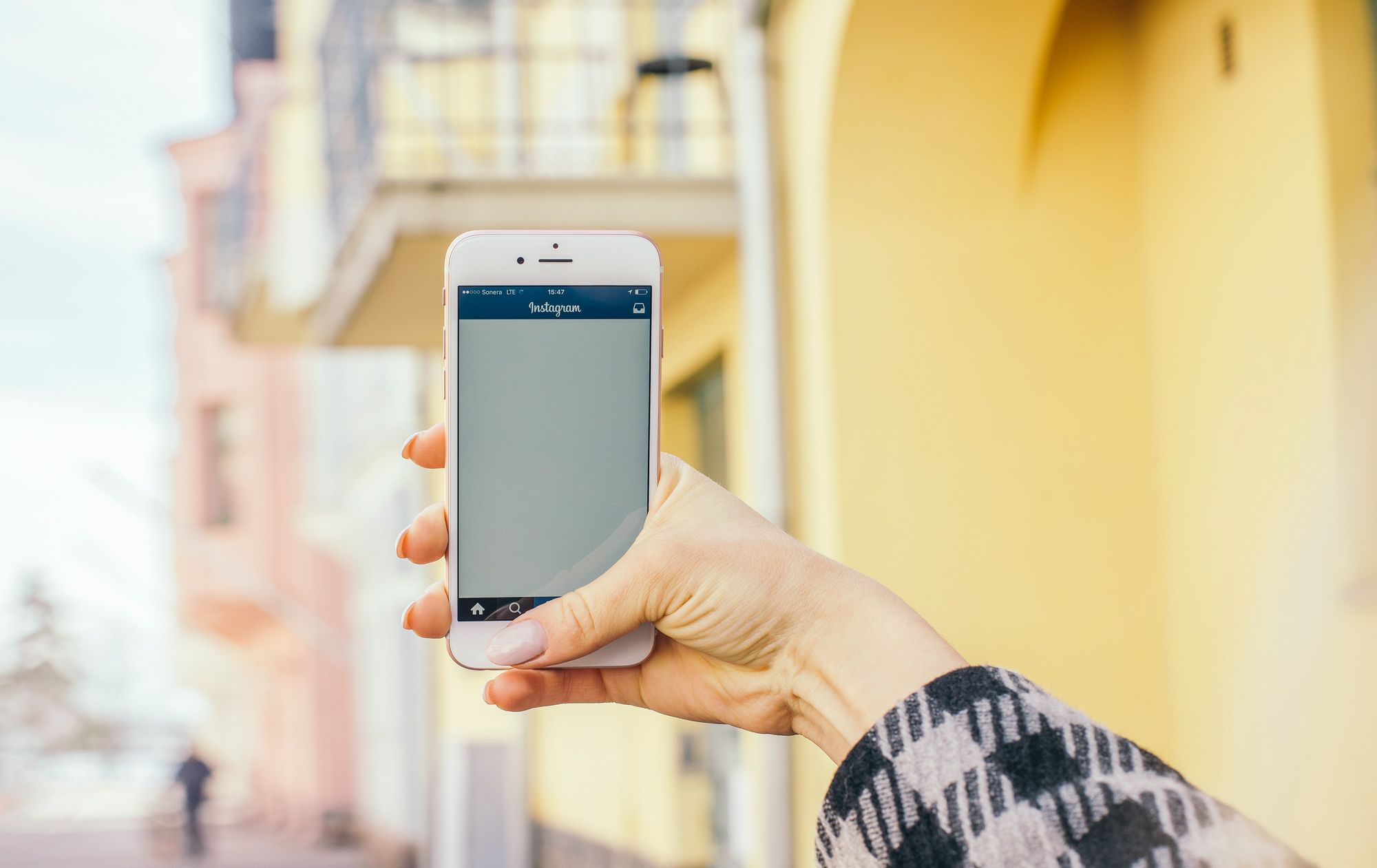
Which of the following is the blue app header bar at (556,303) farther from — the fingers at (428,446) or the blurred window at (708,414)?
the blurred window at (708,414)

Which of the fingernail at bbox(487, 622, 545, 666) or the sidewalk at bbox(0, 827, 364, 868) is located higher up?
the fingernail at bbox(487, 622, 545, 666)

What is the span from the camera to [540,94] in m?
10.7

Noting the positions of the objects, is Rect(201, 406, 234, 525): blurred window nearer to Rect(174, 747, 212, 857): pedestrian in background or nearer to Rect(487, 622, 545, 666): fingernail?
Rect(174, 747, 212, 857): pedestrian in background

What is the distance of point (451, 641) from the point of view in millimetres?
1880

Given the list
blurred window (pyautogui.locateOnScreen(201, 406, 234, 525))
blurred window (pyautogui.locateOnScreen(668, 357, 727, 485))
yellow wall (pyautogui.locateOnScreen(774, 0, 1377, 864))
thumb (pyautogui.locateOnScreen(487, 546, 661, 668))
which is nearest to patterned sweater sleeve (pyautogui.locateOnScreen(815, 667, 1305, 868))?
thumb (pyautogui.locateOnScreen(487, 546, 661, 668))

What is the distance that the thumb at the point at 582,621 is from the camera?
63.4 inches

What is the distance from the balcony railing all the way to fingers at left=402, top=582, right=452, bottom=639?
4388 millimetres

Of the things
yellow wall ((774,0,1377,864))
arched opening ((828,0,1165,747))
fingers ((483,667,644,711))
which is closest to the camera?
fingers ((483,667,644,711))

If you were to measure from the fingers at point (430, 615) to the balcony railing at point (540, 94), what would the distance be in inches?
173

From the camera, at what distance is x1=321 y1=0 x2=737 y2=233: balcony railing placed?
22.0 ft

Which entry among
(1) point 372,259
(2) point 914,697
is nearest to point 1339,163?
(2) point 914,697

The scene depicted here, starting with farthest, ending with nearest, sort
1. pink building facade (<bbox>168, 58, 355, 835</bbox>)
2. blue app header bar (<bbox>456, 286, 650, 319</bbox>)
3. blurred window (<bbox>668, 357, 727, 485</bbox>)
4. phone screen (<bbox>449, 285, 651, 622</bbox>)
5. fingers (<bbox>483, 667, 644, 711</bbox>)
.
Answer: pink building facade (<bbox>168, 58, 355, 835</bbox>)
blurred window (<bbox>668, 357, 727, 485</bbox>)
blue app header bar (<bbox>456, 286, 650, 319</bbox>)
phone screen (<bbox>449, 285, 651, 622</bbox>)
fingers (<bbox>483, 667, 644, 711</bbox>)

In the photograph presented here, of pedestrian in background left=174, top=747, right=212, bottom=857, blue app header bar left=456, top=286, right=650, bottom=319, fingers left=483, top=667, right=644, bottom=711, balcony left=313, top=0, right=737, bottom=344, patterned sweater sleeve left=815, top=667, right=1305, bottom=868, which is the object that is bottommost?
pedestrian in background left=174, top=747, right=212, bottom=857

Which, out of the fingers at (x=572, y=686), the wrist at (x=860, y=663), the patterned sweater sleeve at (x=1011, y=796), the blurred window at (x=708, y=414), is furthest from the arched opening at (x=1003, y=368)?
the patterned sweater sleeve at (x=1011, y=796)
